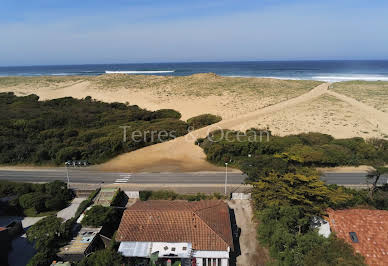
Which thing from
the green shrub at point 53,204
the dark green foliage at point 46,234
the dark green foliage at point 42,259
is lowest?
the green shrub at point 53,204

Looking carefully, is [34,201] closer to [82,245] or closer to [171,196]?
[82,245]

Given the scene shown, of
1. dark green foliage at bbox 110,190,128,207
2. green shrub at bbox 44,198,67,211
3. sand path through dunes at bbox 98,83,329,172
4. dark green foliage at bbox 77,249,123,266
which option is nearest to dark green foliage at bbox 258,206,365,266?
dark green foliage at bbox 77,249,123,266

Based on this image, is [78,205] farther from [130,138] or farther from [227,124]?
[227,124]

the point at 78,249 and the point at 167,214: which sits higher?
the point at 167,214

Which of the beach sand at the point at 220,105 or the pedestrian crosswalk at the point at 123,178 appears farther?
the beach sand at the point at 220,105

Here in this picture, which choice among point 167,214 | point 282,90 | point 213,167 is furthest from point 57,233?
point 282,90

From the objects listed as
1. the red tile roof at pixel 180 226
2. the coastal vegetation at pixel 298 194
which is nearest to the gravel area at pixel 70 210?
the red tile roof at pixel 180 226

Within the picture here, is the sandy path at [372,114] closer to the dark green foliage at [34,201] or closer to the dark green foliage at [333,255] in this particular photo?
the dark green foliage at [333,255]
